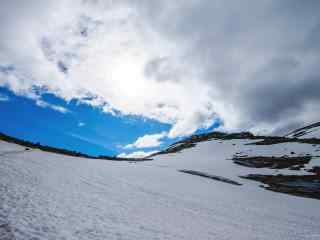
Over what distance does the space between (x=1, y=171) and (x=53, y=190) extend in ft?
14.3

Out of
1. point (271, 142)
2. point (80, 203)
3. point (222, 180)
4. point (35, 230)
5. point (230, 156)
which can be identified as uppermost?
point (271, 142)

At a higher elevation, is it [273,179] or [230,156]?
[230,156]

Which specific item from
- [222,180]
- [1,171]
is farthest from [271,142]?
[1,171]

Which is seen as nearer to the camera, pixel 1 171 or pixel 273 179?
pixel 1 171

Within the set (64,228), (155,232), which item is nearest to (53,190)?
(64,228)

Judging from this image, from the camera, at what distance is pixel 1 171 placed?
14750 mm

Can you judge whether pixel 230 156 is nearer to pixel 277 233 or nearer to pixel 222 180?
pixel 222 180

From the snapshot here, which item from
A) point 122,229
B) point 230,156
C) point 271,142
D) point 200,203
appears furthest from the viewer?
point 271,142

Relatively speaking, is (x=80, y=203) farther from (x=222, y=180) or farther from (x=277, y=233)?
(x=222, y=180)

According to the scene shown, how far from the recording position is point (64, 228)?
8727 millimetres

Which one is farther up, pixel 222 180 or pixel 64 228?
pixel 222 180

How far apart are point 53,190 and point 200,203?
42.4 ft

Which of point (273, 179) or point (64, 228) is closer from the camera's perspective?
point (64, 228)

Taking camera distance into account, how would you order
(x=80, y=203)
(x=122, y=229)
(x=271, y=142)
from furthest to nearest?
(x=271, y=142) → (x=80, y=203) → (x=122, y=229)
